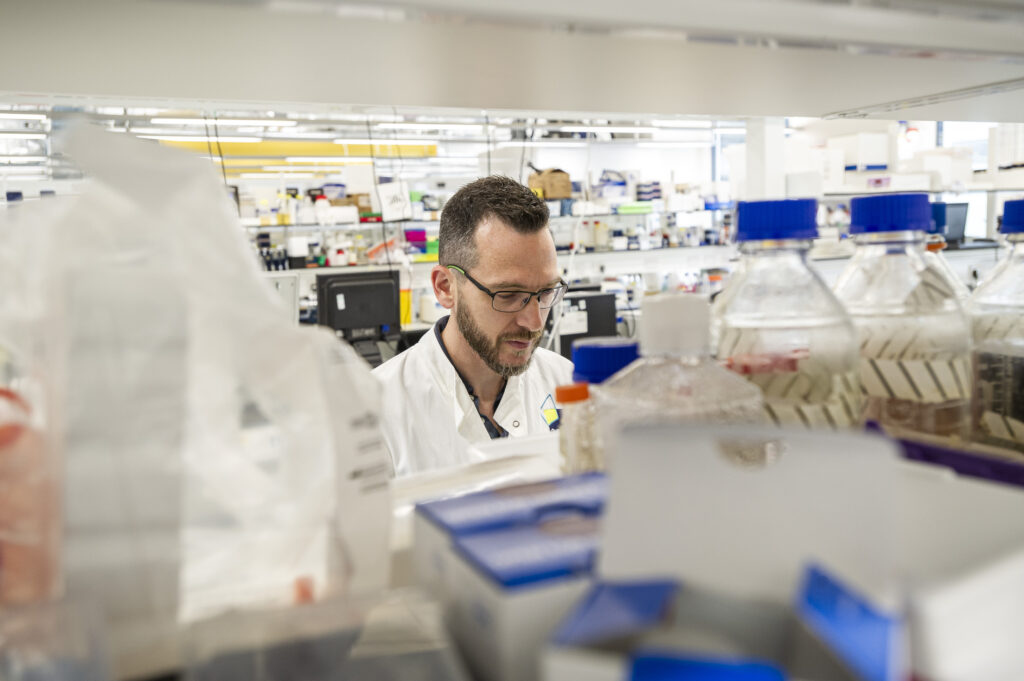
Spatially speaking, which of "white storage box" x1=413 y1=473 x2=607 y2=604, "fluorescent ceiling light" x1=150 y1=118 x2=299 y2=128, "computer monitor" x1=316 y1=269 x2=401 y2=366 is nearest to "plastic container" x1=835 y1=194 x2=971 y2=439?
"white storage box" x1=413 y1=473 x2=607 y2=604

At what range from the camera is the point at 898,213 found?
80cm

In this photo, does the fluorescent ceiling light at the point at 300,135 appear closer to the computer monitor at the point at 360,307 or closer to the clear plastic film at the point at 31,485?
the computer monitor at the point at 360,307

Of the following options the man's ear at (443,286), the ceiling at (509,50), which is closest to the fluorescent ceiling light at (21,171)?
the man's ear at (443,286)

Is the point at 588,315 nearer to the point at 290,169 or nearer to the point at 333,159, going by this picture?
the point at 333,159

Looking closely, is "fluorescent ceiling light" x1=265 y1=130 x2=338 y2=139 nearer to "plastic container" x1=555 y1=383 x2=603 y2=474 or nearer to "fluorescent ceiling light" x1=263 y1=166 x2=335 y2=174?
"fluorescent ceiling light" x1=263 y1=166 x2=335 y2=174

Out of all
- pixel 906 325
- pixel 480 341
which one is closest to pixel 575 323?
pixel 480 341

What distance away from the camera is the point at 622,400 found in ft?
2.33

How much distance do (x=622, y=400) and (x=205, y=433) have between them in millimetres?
376

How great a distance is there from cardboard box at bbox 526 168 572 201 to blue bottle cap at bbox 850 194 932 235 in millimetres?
6741

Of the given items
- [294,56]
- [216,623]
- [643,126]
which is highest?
[643,126]

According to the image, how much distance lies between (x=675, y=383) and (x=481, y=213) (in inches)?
60.5

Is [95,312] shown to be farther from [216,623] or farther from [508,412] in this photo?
[508,412]

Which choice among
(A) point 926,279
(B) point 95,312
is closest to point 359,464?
(B) point 95,312

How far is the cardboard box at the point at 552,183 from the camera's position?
7.43m
